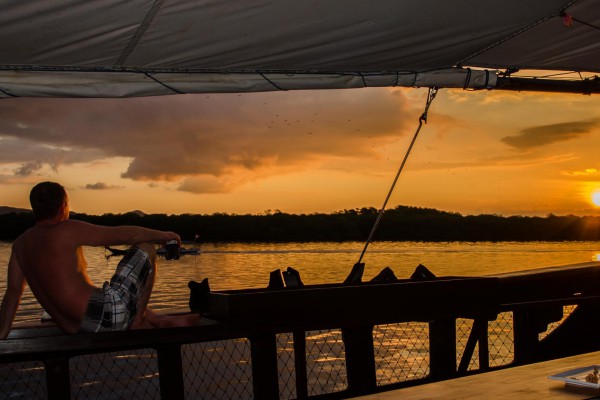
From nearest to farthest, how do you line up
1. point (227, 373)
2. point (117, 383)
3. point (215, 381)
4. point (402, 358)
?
point (215, 381)
point (117, 383)
point (227, 373)
point (402, 358)

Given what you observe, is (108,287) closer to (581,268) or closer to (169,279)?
(581,268)

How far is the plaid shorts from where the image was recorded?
304 cm

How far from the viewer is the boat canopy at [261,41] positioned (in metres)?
2.51

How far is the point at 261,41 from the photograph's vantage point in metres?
2.93

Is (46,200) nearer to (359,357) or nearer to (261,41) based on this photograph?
(261,41)

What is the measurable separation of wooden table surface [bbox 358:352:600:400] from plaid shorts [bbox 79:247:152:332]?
62.6 inches

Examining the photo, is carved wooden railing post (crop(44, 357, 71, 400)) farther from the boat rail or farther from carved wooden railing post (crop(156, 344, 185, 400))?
carved wooden railing post (crop(156, 344, 185, 400))

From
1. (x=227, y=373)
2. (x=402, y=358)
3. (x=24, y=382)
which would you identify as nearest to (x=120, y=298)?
(x=227, y=373)

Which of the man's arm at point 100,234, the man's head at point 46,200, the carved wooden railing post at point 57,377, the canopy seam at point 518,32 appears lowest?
the carved wooden railing post at point 57,377

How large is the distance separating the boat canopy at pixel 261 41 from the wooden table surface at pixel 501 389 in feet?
4.68

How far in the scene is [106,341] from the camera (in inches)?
113

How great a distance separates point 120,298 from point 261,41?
3.96 feet

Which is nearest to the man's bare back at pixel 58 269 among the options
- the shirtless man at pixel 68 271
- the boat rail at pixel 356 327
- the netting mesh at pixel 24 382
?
the shirtless man at pixel 68 271

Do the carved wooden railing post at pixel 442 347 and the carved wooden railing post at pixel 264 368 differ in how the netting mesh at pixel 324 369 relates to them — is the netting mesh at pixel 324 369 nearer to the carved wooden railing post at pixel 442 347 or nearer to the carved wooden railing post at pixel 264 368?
the carved wooden railing post at pixel 442 347
